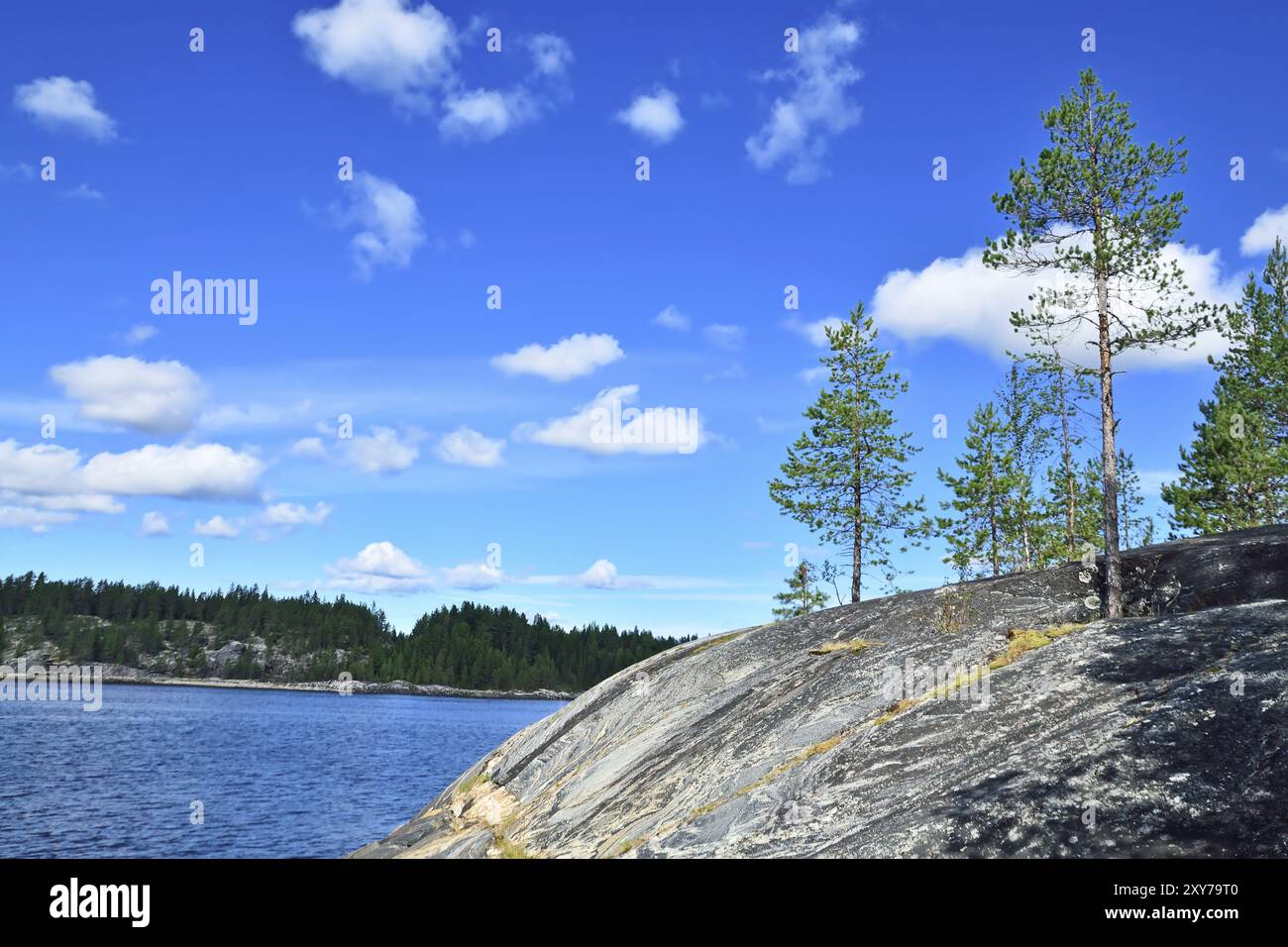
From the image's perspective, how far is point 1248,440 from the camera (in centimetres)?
4878

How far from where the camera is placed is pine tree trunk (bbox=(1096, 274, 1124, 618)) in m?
22.4

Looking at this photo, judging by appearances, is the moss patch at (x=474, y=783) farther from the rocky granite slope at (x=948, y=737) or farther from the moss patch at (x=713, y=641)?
the moss patch at (x=713, y=641)

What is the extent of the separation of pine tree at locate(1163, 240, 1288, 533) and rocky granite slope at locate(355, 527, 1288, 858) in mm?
26269

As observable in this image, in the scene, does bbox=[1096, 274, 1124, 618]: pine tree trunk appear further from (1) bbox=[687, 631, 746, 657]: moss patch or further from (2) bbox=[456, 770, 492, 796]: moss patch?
(2) bbox=[456, 770, 492, 796]: moss patch

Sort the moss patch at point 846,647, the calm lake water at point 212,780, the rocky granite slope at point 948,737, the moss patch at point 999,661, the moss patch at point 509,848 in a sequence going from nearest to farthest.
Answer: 1. the rocky granite slope at point 948,737
2. the moss patch at point 999,661
3. the moss patch at point 509,848
4. the moss patch at point 846,647
5. the calm lake water at point 212,780

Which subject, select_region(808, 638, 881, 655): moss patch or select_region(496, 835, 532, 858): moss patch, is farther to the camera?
select_region(808, 638, 881, 655): moss patch

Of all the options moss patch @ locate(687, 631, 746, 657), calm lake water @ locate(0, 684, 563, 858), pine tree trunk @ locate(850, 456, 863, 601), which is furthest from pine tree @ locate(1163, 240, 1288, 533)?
calm lake water @ locate(0, 684, 563, 858)

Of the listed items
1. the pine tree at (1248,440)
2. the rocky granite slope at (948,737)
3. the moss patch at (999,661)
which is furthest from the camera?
the pine tree at (1248,440)

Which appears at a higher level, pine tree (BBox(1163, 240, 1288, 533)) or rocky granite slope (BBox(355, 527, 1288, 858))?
pine tree (BBox(1163, 240, 1288, 533))

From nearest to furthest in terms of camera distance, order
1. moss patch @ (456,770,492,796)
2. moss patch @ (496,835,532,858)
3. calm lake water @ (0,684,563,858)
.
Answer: moss patch @ (496,835,532,858)
moss patch @ (456,770,492,796)
calm lake water @ (0,684,563,858)

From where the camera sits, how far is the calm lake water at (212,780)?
34.7m

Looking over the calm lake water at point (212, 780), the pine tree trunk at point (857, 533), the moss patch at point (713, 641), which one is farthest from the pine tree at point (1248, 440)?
the calm lake water at point (212, 780)

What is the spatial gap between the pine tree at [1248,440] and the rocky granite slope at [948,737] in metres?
26.3
